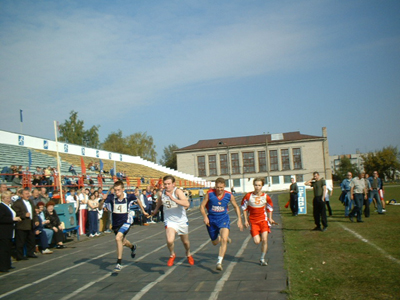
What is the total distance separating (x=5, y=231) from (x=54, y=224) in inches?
131

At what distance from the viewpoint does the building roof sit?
9209cm

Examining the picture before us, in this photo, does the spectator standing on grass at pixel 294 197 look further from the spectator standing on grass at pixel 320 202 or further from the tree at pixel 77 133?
the tree at pixel 77 133

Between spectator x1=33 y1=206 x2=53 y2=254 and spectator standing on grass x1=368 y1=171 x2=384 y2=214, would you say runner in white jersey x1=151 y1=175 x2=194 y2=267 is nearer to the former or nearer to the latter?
spectator x1=33 y1=206 x2=53 y2=254

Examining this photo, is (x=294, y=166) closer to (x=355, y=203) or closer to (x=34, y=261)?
(x=355, y=203)

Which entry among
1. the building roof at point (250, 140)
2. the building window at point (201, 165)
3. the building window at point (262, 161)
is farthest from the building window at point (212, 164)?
the building window at point (262, 161)

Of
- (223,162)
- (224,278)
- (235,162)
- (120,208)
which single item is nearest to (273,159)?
(235,162)

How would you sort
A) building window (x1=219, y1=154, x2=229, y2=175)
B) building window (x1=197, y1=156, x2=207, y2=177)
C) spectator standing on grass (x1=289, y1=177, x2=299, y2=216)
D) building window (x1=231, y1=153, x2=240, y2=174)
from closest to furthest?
spectator standing on grass (x1=289, y1=177, x2=299, y2=216) < building window (x1=231, y1=153, x2=240, y2=174) < building window (x1=219, y1=154, x2=229, y2=175) < building window (x1=197, y1=156, x2=207, y2=177)

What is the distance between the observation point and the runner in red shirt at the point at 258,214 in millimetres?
9078

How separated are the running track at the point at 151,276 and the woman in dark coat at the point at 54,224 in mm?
1434

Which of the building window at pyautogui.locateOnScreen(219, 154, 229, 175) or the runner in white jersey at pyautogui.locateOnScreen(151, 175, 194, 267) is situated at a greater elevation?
the building window at pyautogui.locateOnScreen(219, 154, 229, 175)

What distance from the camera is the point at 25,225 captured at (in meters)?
12.0

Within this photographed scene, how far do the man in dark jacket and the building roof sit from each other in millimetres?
81623

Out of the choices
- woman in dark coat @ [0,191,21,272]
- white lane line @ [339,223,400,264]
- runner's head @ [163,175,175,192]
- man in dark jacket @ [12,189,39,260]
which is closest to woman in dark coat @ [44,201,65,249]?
man in dark jacket @ [12,189,39,260]

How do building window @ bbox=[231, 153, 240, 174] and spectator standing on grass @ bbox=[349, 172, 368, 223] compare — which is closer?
spectator standing on grass @ bbox=[349, 172, 368, 223]
